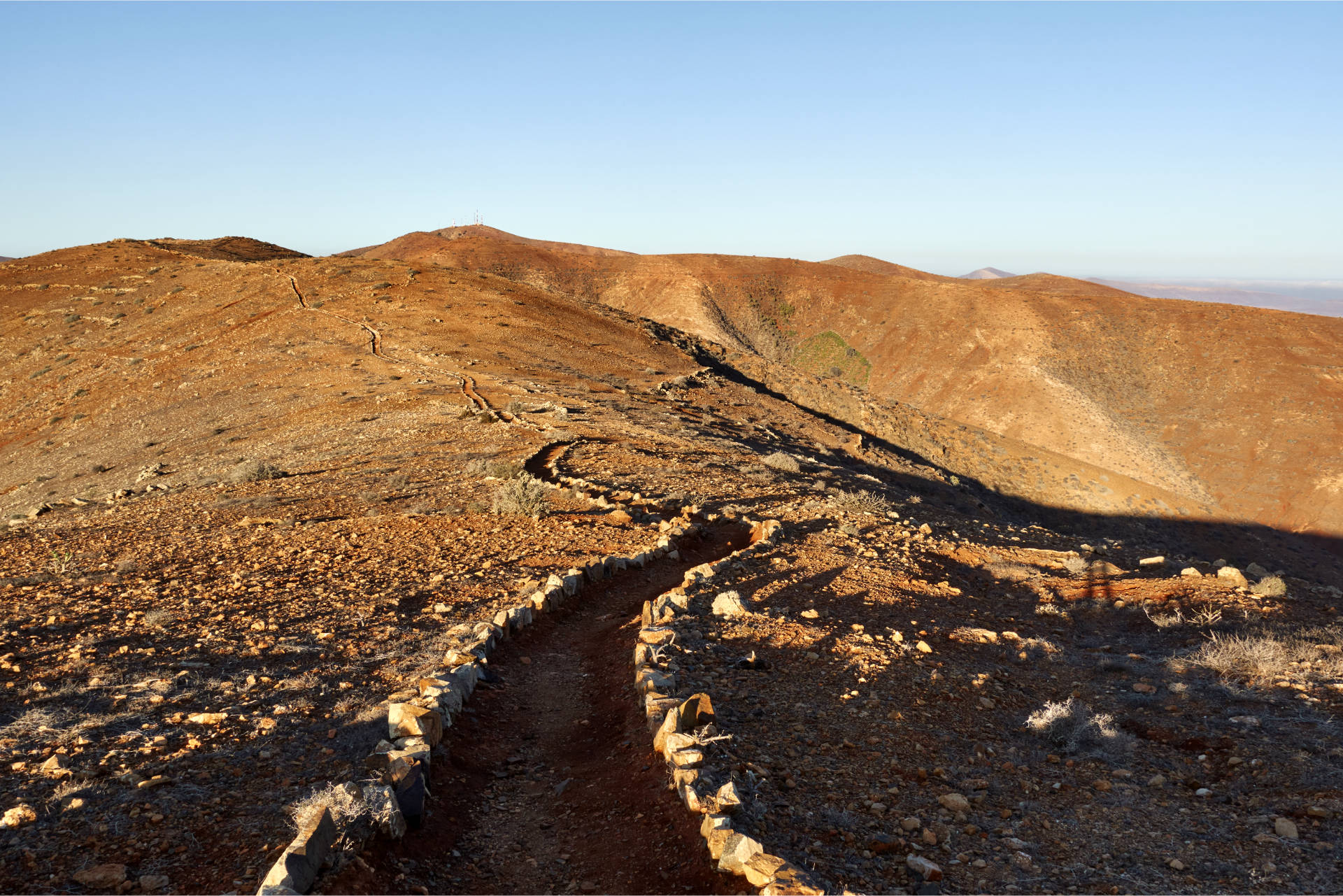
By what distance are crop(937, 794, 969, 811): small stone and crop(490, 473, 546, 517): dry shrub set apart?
809 cm

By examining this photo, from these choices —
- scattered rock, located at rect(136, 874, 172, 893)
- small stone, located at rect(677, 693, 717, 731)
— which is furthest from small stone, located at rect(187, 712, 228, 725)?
small stone, located at rect(677, 693, 717, 731)

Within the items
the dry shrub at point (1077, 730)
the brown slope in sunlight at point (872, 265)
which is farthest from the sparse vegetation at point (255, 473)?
the brown slope in sunlight at point (872, 265)

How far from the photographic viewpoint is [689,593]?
938cm

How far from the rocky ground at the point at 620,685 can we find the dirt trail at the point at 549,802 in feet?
0.08

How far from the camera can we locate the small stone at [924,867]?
4.58 metres

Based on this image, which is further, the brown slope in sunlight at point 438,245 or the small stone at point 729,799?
the brown slope in sunlight at point 438,245

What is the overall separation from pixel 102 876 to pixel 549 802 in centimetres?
262

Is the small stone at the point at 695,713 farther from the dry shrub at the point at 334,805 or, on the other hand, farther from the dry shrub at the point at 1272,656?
the dry shrub at the point at 1272,656

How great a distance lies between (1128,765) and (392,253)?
287 feet

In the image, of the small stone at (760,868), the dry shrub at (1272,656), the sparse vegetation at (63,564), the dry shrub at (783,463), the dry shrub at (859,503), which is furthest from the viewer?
the dry shrub at (783,463)

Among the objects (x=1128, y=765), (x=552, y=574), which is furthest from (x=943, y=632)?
(x=552, y=574)

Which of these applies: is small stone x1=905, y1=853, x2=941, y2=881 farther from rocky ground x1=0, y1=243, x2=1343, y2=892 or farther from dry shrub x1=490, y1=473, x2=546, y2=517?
dry shrub x1=490, y1=473, x2=546, y2=517

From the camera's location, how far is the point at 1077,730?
21.0ft

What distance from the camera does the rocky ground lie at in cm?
475
